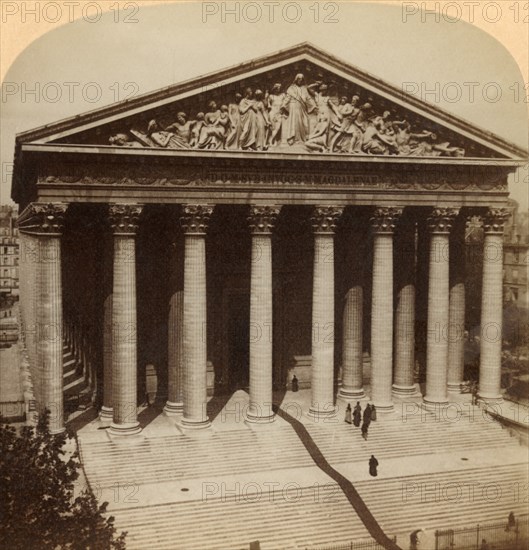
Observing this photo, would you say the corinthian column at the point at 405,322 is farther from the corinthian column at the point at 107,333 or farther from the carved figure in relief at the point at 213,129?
the corinthian column at the point at 107,333

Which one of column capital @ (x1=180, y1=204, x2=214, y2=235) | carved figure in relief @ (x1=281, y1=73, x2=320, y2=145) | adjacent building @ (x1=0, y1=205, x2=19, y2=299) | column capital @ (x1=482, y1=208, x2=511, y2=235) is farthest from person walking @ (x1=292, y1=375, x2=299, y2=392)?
adjacent building @ (x1=0, y1=205, x2=19, y2=299)

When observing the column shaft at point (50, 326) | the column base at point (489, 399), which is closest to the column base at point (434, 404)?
the column base at point (489, 399)

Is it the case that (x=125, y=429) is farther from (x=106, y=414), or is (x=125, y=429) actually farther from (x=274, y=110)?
(x=274, y=110)

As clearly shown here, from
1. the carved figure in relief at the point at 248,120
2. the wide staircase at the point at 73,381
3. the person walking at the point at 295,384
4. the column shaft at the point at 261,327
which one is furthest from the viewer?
the person walking at the point at 295,384

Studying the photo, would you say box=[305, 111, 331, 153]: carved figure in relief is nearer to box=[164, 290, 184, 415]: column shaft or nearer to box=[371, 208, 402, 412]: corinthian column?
box=[371, 208, 402, 412]: corinthian column

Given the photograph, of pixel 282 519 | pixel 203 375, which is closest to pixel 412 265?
pixel 203 375

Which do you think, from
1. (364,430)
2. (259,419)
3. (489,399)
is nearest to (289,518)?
(259,419)
